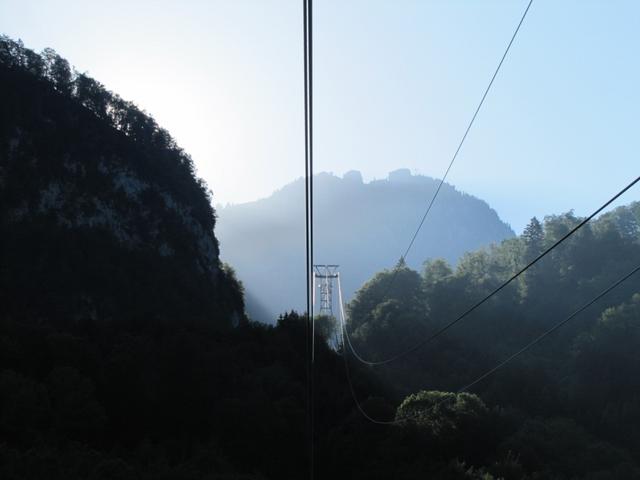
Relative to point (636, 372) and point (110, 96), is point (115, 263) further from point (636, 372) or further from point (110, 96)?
point (636, 372)

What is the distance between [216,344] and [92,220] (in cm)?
2161

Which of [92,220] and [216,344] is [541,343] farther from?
[92,220]

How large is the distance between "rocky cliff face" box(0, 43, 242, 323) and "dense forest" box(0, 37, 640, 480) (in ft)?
0.64

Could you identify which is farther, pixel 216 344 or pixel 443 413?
pixel 216 344

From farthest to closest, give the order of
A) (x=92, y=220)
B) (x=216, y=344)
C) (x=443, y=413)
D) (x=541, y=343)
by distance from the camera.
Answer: (x=541, y=343), (x=92, y=220), (x=216, y=344), (x=443, y=413)

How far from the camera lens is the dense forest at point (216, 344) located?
115 ft

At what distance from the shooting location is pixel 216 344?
1902 inches

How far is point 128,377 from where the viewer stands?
39.9m

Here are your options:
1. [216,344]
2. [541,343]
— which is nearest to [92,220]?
[216,344]

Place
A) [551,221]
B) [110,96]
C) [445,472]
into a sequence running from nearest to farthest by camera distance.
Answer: [445,472], [110,96], [551,221]

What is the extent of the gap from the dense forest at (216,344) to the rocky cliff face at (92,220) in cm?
19

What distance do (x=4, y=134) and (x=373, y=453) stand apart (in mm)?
44642

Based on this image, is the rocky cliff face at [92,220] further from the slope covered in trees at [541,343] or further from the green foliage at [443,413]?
the green foliage at [443,413]

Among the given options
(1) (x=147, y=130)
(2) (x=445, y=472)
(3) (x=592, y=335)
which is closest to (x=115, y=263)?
(1) (x=147, y=130)
